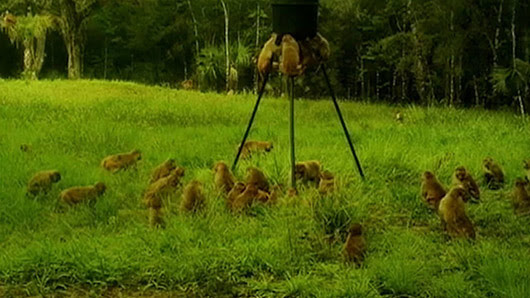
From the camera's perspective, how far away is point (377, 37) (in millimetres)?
21078

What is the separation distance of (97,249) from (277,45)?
2000 millimetres

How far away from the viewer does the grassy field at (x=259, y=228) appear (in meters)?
3.68

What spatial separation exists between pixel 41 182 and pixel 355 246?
2448mm

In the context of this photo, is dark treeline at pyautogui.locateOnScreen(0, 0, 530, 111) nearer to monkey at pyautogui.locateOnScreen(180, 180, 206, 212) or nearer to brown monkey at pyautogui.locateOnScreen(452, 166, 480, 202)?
brown monkey at pyautogui.locateOnScreen(452, 166, 480, 202)

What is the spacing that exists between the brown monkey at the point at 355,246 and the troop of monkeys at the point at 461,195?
0.62m

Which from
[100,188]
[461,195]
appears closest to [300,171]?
[461,195]

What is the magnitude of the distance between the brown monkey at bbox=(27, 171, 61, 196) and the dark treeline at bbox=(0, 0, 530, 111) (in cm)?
910

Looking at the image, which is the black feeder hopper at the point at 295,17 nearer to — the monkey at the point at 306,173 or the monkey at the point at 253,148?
the monkey at the point at 306,173

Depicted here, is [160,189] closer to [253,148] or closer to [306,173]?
[306,173]

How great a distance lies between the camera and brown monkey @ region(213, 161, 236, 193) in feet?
16.7

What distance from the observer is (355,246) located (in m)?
3.95

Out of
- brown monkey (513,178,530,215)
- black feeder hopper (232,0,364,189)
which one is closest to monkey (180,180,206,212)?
black feeder hopper (232,0,364,189)

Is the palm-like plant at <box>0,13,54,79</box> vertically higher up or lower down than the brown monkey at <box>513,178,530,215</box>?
higher up

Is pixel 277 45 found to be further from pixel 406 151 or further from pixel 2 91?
pixel 2 91
